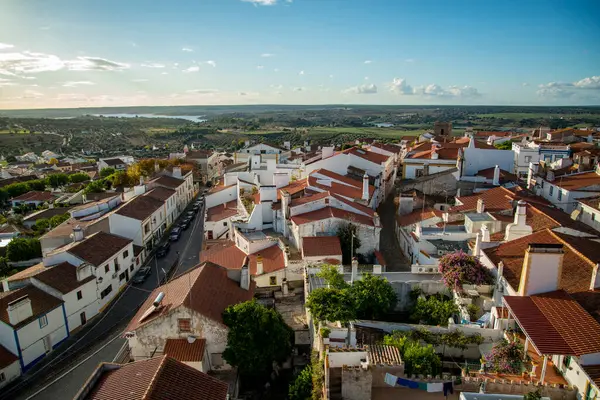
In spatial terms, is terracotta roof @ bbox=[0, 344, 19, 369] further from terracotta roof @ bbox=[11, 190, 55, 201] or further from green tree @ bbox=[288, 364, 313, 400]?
terracotta roof @ bbox=[11, 190, 55, 201]

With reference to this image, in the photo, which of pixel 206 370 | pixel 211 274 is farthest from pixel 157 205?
pixel 206 370

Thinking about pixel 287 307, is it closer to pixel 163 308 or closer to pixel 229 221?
pixel 163 308

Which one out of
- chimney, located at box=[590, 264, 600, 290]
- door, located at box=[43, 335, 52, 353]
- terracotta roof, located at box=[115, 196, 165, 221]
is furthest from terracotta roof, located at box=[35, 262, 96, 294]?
chimney, located at box=[590, 264, 600, 290]

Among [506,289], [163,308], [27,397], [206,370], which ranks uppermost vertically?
[506,289]

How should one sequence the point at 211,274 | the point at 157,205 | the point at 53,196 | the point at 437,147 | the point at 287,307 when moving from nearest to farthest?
the point at 211,274, the point at 287,307, the point at 157,205, the point at 437,147, the point at 53,196

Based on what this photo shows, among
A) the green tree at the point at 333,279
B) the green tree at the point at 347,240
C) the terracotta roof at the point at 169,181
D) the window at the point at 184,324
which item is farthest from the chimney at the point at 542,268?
the terracotta roof at the point at 169,181

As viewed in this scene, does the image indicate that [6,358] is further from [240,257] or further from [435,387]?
[435,387]

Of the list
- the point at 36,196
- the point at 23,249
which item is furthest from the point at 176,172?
the point at 36,196
